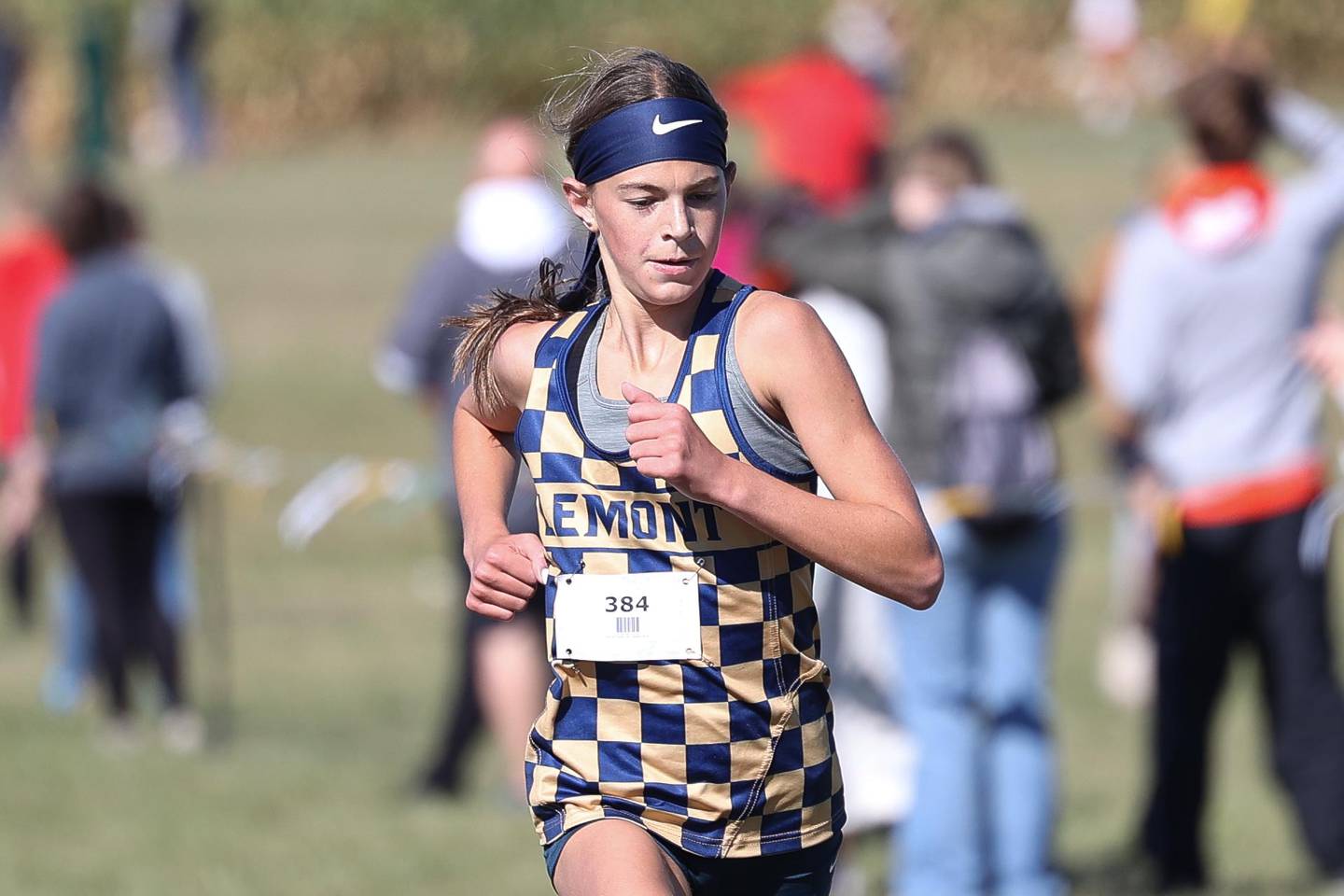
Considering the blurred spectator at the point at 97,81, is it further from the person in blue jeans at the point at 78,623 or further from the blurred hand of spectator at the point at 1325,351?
the blurred hand of spectator at the point at 1325,351

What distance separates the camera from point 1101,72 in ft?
93.5

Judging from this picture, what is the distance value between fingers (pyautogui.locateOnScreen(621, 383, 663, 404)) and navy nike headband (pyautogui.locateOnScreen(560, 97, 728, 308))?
328mm

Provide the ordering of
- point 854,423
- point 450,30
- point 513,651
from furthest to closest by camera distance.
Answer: point 450,30 → point 513,651 → point 854,423

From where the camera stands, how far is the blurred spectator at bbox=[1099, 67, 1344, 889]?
20.1 ft

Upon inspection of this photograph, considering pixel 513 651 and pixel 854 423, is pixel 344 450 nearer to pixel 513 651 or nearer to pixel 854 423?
pixel 513 651

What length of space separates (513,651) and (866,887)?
1.41 meters

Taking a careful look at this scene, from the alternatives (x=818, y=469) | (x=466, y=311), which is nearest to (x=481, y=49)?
(x=466, y=311)

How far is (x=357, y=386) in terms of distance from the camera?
17.5m

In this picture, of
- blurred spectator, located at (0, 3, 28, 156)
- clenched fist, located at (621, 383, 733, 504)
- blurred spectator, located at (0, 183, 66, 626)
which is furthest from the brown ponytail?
blurred spectator, located at (0, 3, 28, 156)

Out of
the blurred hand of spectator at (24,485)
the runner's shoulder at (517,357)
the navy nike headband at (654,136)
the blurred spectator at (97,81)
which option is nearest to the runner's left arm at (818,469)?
the navy nike headband at (654,136)

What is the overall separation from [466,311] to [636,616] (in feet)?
13.1

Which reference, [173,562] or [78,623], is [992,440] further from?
[78,623]

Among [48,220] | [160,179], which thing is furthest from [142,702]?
[160,179]

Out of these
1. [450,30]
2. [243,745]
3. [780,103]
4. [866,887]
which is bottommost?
[866,887]
